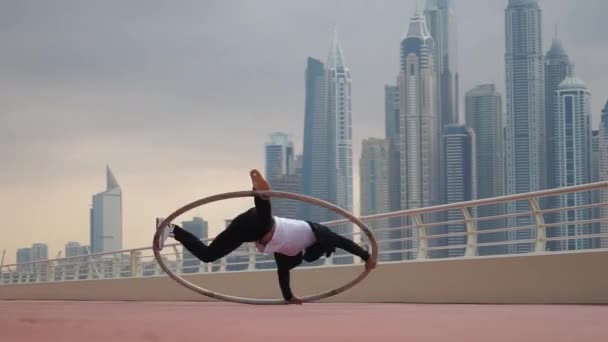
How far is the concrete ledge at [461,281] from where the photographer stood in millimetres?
15484

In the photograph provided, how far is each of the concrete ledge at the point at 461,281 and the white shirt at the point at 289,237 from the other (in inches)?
165

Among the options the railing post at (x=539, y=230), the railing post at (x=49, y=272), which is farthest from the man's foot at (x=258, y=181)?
the railing post at (x=49, y=272)

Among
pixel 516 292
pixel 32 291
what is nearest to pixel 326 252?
pixel 516 292

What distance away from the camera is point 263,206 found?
12531 mm

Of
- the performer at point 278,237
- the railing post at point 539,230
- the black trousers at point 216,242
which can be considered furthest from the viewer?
the railing post at point 539,230

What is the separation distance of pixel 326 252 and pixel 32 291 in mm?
24507

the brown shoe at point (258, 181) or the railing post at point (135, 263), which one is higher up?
the brown shoe at point (258, 181)

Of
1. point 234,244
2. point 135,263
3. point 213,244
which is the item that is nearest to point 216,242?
point 213,244

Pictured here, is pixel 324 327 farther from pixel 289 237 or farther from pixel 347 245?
pixel 347 245

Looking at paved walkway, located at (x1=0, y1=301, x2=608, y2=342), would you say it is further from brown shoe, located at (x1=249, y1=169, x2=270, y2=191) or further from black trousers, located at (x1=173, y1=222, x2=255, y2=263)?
brown shoe, located at (x1=249, y1=169, x2=270, y2=191)

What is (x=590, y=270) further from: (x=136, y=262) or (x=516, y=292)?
(x=136, y=262)

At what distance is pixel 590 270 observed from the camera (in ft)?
50.4

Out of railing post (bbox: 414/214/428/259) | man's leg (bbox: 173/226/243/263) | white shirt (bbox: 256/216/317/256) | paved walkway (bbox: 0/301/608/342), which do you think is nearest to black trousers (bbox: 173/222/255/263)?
man's leg (bbox: 173/226/243/263)

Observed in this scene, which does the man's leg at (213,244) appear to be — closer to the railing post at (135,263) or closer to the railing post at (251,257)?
the railing post at (251,257)
